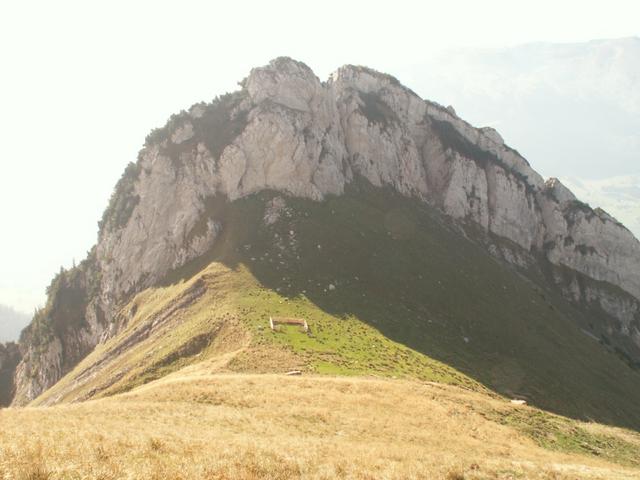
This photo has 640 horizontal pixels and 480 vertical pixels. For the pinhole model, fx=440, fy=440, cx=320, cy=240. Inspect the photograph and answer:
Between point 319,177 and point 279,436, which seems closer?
point 279,436

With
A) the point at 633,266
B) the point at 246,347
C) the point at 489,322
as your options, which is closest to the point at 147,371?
the point at 246,347

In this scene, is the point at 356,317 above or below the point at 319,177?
below

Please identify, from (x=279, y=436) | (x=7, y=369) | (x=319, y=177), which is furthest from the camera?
(x=7, y=369)

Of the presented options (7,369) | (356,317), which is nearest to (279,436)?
(356,317)

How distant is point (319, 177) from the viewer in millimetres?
101562

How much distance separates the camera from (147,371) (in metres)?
57.3

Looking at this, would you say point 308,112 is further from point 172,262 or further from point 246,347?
point 246,347

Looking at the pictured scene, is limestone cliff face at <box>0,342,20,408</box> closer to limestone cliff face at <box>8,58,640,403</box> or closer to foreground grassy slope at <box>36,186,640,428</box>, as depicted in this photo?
limestone cliff face at <box>8,58,640,403</box>

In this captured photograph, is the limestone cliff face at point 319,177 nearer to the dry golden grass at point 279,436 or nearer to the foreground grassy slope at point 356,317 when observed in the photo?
the foreground grassy slope at point 356,317

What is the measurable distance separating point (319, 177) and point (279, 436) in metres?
78.3

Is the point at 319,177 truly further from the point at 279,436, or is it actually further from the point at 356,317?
the point at 279,436

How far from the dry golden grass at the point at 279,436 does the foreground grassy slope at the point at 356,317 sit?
8421 mm

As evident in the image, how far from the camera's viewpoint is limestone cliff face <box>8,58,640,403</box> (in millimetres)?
97125

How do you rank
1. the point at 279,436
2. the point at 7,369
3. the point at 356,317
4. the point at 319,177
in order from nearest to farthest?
the point at 279,436 → the point at 356,317 → the point at 319,177 → the point at 7,369
